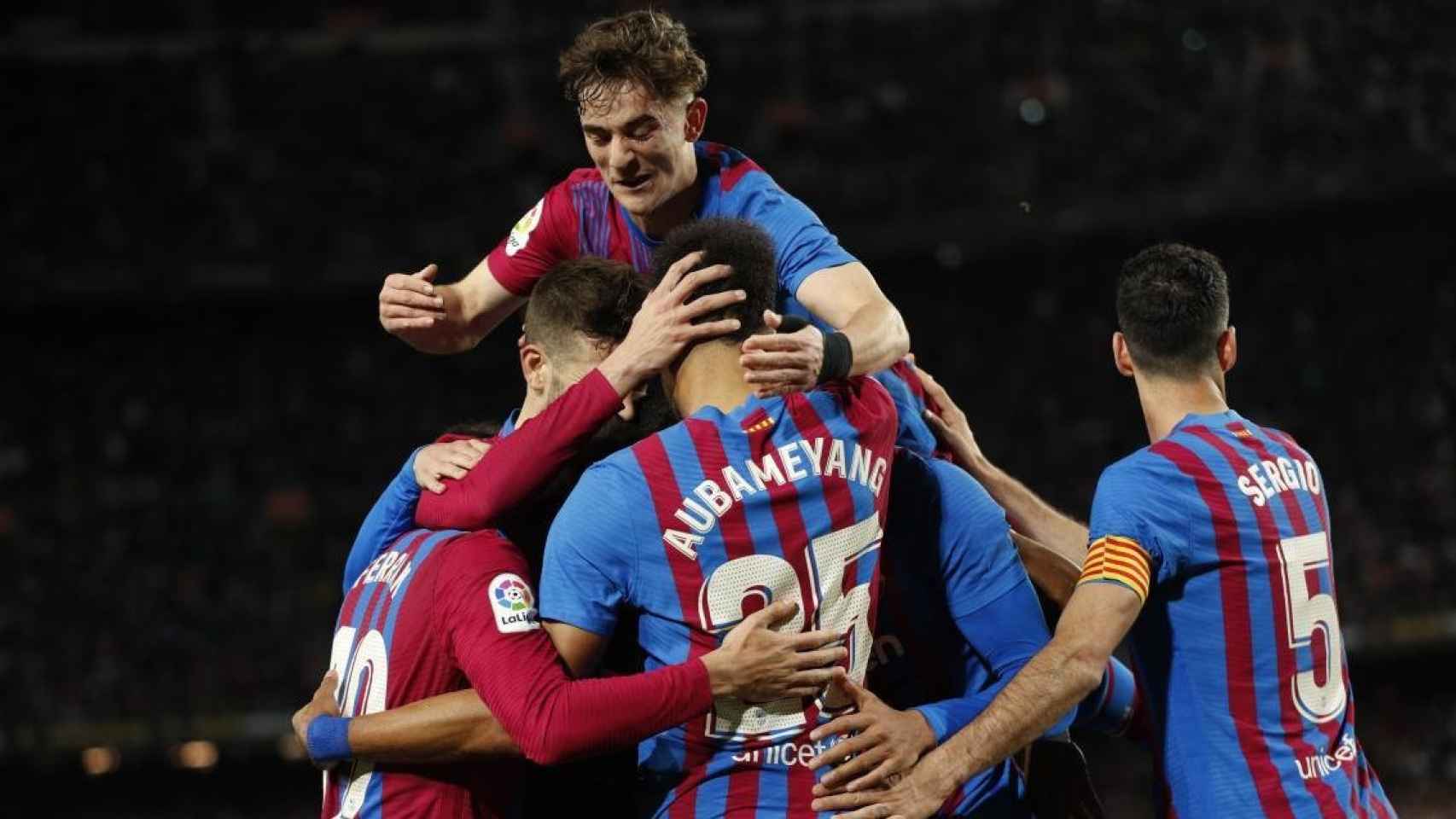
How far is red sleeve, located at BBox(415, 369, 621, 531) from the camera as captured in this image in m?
3.94

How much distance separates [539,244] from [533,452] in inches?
55.5

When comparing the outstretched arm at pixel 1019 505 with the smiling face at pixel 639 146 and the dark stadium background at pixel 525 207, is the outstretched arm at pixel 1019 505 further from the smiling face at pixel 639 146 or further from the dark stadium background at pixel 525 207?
the dark stadium background at pixel 525 207

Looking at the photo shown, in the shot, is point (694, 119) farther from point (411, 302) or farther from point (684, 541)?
point (684, 541)

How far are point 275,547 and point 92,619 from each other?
2349 mm

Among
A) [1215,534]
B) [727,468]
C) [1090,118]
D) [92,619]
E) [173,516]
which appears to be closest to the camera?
[727,468]

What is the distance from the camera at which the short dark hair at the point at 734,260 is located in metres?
3.76

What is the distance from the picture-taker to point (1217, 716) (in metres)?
3.90

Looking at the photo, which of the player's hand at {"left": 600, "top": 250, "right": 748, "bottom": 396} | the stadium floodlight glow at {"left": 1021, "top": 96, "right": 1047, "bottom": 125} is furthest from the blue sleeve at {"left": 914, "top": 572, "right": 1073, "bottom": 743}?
the stadium floodlight glow at {"left": 1021, "top": 96, "right": 1047, "bottom": 125}

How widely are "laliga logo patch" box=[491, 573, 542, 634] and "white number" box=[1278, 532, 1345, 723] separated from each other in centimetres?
186

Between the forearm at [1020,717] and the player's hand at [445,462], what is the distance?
4.91 feet

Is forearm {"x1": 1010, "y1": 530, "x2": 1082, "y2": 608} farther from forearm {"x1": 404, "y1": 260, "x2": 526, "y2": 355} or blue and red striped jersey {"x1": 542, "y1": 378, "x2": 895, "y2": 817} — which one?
forearm {"x1": 404, "y1": 260, "x2": 526, "y2": 355}

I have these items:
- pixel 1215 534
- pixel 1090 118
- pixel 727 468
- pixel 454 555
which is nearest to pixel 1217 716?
pixel 1215 534

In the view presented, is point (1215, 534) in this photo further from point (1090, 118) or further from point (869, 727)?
point (1090, 118)

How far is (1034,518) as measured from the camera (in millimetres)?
4805
